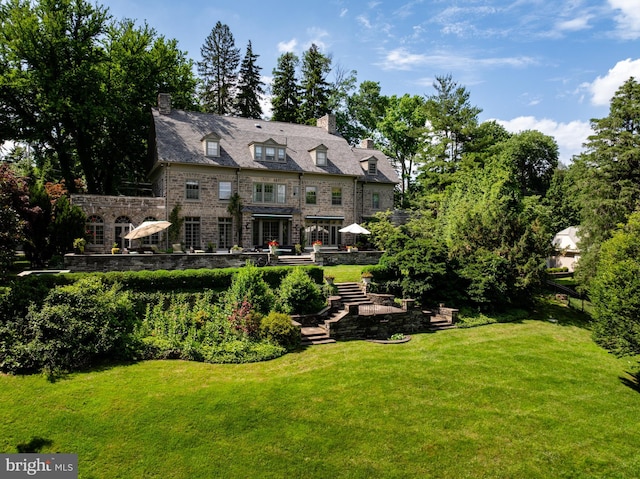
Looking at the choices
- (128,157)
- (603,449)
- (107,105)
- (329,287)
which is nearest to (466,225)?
(329,287)

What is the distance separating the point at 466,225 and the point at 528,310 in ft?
19.4

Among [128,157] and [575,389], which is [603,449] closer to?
[575,389]

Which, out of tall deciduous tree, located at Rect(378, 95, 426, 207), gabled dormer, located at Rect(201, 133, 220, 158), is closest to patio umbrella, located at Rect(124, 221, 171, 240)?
gabled dormer, located at Rect(201, 133, 220, 158)

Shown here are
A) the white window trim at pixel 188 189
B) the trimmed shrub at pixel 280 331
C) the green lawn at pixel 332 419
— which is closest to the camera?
the green lawn at pixel 332 419

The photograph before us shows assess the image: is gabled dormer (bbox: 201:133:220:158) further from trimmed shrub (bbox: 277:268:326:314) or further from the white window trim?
trimmed shrub (bbox: 277:268:326:314)

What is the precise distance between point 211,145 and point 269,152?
439cm

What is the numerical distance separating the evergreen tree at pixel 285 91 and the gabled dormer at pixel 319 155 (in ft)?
59.8

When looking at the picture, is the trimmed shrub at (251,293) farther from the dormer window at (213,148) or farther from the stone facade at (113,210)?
the dormer window at (213,148)

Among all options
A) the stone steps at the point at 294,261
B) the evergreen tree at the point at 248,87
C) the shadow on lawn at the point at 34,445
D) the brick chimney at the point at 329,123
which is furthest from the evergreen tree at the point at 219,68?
the shadow on lawn at the point at 34,445

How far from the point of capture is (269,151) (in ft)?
97.6

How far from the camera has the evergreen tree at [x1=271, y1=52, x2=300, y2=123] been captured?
47938 millimetres

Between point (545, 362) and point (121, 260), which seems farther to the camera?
point (121, 260)

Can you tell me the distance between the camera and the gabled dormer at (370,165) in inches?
1374

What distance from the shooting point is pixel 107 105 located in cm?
2917
